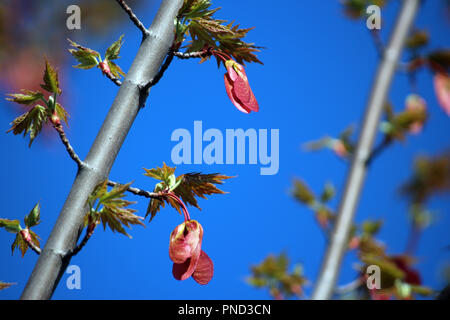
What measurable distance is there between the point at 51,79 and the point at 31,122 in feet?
0.49

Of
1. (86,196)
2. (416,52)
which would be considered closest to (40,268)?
(86,196)

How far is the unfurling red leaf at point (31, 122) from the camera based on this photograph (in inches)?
46.6

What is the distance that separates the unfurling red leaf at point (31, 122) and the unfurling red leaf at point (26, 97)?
0.04 m

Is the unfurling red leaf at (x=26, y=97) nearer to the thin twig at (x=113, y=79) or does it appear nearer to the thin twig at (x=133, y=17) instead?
the thin twig at (x=113, y=79)

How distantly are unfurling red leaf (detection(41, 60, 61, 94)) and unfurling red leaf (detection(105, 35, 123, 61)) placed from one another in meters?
0.18

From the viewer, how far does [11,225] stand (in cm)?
116

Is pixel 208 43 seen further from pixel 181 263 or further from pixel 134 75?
pixel 181 263

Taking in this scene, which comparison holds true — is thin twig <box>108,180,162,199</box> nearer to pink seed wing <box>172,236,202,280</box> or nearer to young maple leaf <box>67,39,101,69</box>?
pink seed wing <box>172,236,202,280</box>

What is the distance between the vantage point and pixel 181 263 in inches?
45.8

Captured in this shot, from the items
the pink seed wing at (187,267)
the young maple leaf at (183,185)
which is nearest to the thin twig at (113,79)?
the young maple leaf at (183,185)

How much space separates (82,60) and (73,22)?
0.22m

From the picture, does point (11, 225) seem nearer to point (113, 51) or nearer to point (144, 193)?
point (144, 193)

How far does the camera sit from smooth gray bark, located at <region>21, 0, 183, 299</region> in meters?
1.01
